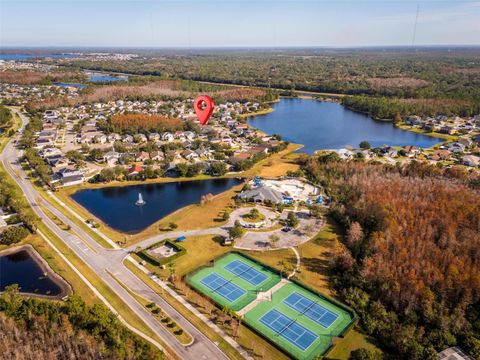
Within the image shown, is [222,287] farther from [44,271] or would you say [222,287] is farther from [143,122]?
[143,122]

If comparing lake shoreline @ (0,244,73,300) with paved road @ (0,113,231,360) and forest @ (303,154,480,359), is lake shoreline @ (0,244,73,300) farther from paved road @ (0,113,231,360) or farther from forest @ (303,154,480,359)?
forest @ (303,154,480,359)

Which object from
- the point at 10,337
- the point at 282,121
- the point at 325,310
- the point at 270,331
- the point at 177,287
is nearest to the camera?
the point at 10,337

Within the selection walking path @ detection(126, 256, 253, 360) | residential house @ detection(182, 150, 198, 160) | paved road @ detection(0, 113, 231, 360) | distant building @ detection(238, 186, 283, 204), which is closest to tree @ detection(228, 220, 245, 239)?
distant building @ detection(238, 186, 283, 204)

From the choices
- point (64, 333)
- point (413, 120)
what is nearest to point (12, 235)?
point (64, 333)

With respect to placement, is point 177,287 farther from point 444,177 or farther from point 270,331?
point 444,177

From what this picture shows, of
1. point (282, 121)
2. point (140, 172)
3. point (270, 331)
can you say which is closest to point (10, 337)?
point (270, 331)
